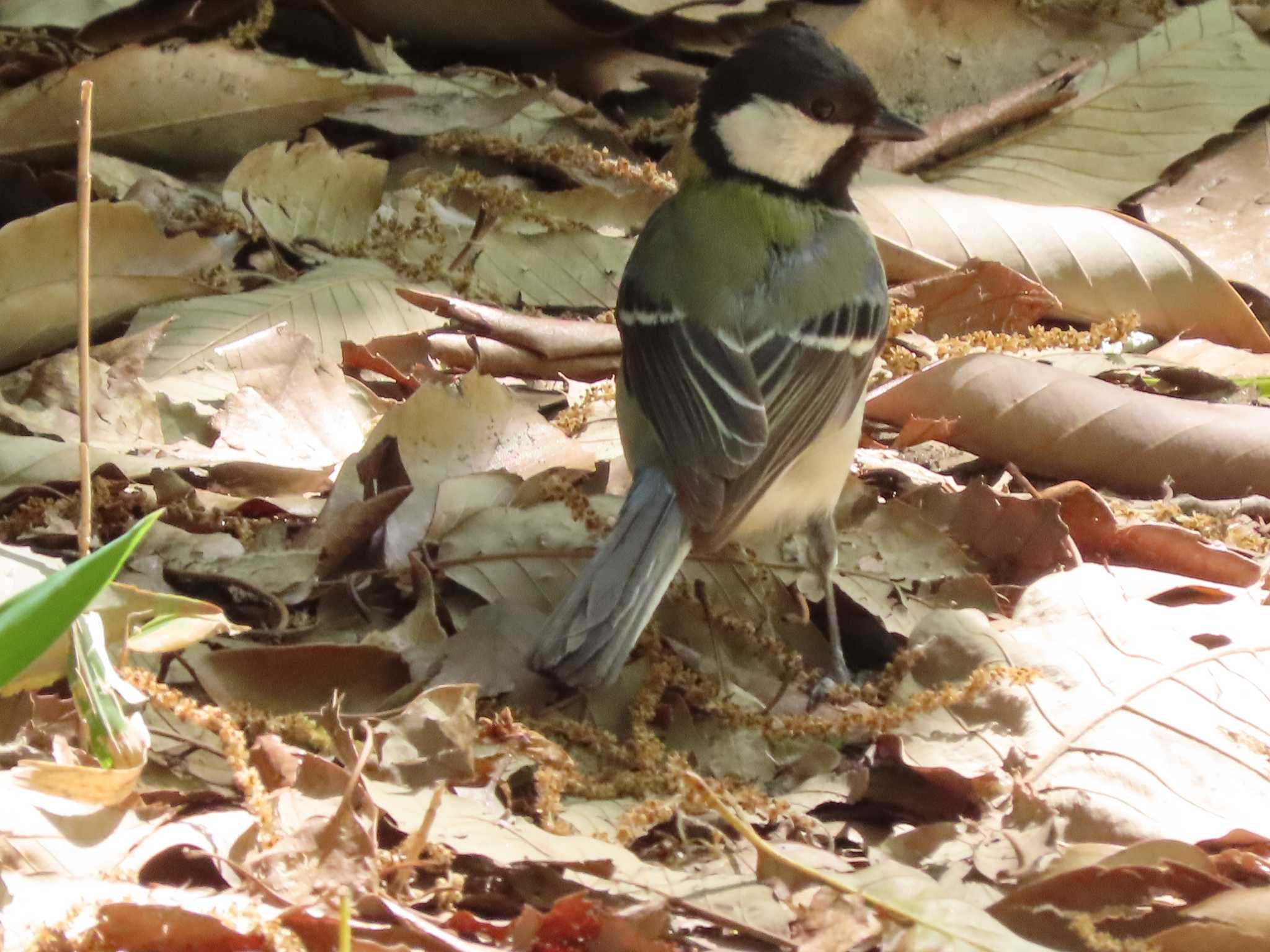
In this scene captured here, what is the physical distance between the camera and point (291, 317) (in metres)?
3.65

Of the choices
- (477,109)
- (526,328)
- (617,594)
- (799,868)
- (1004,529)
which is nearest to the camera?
(799,868)

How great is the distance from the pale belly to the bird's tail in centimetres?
34

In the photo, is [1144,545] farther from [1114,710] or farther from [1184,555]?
[1114,710]

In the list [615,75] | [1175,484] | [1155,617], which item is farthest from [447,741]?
[615,75]

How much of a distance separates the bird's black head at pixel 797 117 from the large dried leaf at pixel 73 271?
137cm

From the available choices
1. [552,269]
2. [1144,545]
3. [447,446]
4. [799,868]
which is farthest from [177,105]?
[799,868]

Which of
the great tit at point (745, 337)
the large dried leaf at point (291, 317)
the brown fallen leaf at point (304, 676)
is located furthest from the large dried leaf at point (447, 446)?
the large dried leaf at point (291, 317)

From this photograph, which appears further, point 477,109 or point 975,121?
point 975,121

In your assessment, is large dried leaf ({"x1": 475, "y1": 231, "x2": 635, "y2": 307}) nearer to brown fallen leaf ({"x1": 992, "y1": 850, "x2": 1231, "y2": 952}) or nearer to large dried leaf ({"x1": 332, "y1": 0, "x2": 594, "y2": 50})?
large dried leaf ({"x1": 332, "y1": 0, "x2": 594, "y2": 50})

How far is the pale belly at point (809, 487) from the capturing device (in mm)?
3053

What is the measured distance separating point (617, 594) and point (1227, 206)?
3072 millimetres

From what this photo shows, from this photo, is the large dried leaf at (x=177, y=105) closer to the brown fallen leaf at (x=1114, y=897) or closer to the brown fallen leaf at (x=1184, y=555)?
the brown fallen leaf at (x=1184, y=555)

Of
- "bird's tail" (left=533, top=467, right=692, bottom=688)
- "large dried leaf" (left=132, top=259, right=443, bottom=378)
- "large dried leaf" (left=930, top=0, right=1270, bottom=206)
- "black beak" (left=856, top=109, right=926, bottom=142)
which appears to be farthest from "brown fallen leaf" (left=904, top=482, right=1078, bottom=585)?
"large dried leaf" (left=930, top=0, right=1270, bottom=206)

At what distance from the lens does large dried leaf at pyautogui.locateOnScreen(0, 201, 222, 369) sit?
10.9 feet
